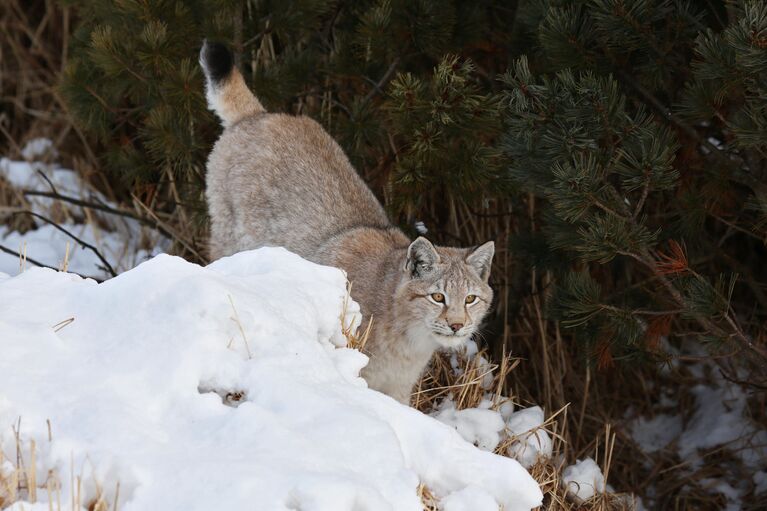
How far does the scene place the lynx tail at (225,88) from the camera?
5.37m

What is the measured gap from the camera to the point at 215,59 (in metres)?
5.37

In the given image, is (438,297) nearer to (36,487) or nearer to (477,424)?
(477,424)

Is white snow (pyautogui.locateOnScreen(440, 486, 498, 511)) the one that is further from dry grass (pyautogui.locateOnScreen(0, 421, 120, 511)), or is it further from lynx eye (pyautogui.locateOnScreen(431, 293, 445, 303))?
lynx eye (pyautogui.locateOnScreen(431, 293, 445, 303))

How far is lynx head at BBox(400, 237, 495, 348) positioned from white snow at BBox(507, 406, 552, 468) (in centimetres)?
52

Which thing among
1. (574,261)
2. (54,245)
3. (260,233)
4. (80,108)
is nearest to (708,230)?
(574,261)

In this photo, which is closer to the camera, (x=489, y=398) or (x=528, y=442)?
(x=528, y=442)

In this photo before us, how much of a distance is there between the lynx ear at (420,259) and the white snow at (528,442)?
2.95ft

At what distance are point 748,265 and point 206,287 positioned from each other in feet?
17.4

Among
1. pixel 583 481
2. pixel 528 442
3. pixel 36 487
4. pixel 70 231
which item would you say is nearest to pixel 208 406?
pixel 36 487

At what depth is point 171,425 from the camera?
3.09m

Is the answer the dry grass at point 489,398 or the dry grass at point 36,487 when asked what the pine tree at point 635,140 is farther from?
the dry grass at point 36,487

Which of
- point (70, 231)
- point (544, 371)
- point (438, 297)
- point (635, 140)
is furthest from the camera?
point (70, 231)

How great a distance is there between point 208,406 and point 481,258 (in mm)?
2324

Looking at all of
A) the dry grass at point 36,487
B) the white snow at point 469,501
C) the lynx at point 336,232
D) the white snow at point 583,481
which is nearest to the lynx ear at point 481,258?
the lynx at point 336,232
